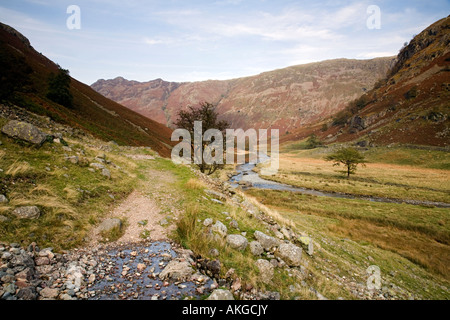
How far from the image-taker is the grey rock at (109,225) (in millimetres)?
6688

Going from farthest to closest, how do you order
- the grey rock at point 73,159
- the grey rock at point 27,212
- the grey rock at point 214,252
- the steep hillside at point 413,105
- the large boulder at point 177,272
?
1. the steep hillside at point 413,105
2. the grey rock at point 73,159
3. the grey rock at point 214,252
4. the grey rock at point 27,212
5. the large boulder at point 177,272

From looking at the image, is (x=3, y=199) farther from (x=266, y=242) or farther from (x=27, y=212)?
(x=266, y=242)

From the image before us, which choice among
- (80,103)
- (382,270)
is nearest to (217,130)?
(382,270)

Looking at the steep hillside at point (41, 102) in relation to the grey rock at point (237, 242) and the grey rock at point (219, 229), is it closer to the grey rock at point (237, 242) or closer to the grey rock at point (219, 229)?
the grey rock at point (219, 229)

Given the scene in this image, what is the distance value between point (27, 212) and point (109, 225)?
7.31 feet

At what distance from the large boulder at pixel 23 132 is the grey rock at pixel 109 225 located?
735cm

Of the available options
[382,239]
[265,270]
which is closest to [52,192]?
[265,270]

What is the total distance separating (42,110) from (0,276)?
33461 mm

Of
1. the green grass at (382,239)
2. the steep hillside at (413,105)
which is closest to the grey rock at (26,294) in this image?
the green grass at (382,239)
